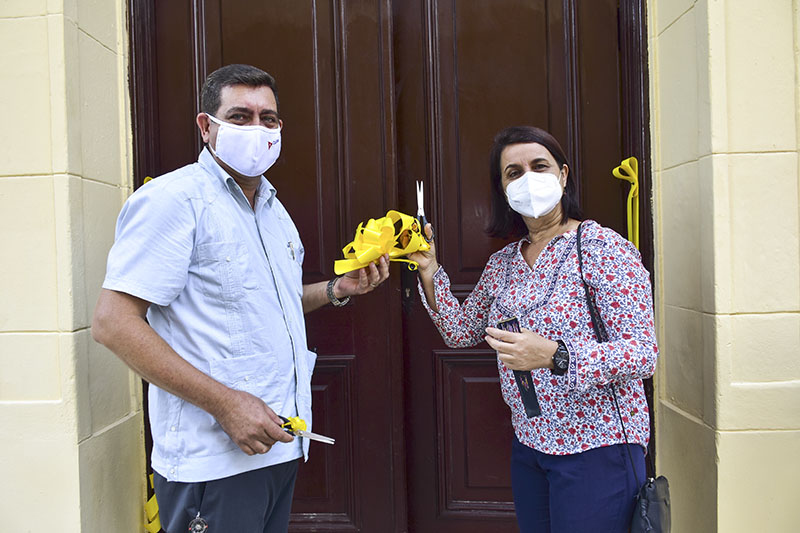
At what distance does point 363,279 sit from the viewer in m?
2.23

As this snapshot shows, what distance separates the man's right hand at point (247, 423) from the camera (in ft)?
5.59

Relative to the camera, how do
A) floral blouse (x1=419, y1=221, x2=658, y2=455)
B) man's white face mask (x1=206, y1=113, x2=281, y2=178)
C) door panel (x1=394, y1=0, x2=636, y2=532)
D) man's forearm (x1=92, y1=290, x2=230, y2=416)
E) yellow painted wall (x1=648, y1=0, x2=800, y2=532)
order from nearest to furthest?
man's forearm (x1=92, y1=290, x2=230, y2=416) < floral blouse (x1=419, y1=221, x2=658, y2=455) < man's white face mask (x1=206, y1=113, x2=281, y2=178) < yellow painted wall (x1=648, y1=0, x2=800, y2=532) < door panel (x1=394, y1=0, x2=636, y2=532)

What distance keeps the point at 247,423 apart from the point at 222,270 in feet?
1.51

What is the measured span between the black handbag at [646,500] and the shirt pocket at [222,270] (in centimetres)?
107

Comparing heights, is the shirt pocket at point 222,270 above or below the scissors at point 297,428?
above

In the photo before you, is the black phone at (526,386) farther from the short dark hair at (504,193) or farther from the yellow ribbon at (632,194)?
the yellow ribbon at (632,194)

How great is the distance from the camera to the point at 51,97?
231 cm

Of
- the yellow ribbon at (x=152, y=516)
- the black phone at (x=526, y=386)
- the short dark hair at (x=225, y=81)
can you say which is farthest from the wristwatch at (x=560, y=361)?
the yellow ribbon at (x=152, y=516)

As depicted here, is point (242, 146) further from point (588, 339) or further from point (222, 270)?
point (588, 339)

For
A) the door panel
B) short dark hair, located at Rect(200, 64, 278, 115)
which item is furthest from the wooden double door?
short dark hair, located at Rect(200, 64, 278, 115)

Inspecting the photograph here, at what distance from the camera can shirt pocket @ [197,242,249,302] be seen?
71.1 inches

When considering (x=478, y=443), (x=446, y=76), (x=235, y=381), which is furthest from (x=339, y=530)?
(x=446, y=76)

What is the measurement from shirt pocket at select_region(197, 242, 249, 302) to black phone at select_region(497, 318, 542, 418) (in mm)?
818

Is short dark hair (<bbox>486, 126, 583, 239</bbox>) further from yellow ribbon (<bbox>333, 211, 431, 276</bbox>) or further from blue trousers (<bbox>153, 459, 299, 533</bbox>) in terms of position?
blue trousers (<bbox>153, 459, 299, 533</bbox>)
